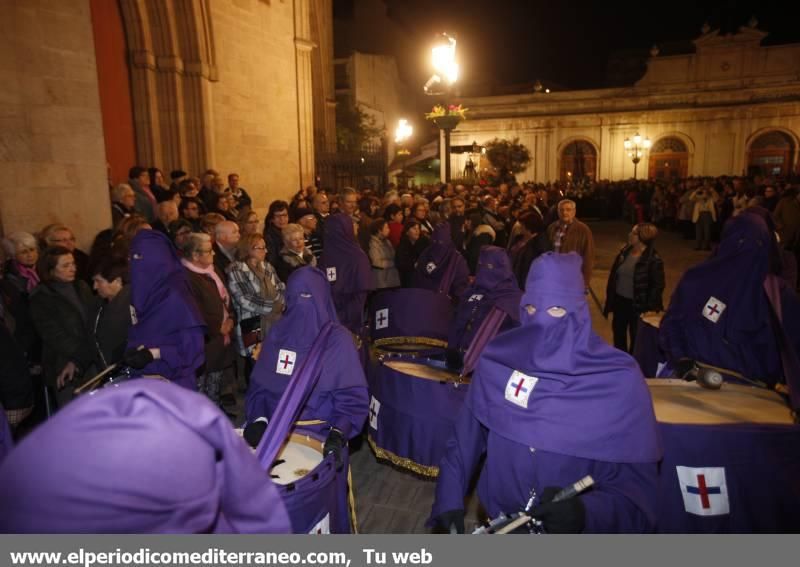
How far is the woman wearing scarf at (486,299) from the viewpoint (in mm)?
4906

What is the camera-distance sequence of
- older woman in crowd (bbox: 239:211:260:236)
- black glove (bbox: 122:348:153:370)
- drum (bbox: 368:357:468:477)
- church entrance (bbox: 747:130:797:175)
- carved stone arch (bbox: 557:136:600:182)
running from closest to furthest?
black glove (bbox: 122:348:153:370), drum (bbox: 368:357:468:477), older woman in crowd (bbox: 239:211:260:236), church entrance (bbox: 747:130:797:175), carved stone arch (bbox: 557:136:600:182)

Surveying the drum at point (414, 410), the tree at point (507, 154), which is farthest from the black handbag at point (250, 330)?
the tree at point (507, 154)

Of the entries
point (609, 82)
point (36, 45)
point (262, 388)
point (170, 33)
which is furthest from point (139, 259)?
point (609, 82)

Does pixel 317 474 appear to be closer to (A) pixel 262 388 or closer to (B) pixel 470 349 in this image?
(A) pixel 262 388

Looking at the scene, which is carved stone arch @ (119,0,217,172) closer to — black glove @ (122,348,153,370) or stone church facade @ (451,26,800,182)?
black glove @ (122,348,153,370)

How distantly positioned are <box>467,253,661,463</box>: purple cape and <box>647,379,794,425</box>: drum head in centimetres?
93

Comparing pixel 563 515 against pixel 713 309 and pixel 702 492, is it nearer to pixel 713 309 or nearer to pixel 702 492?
pixel 702 492

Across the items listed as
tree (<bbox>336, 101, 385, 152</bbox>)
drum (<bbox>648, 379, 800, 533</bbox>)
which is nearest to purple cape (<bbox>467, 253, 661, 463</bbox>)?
drum (<bbox>648, 379, 800, 533</bbox>)

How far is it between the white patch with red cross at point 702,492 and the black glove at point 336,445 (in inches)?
73.5

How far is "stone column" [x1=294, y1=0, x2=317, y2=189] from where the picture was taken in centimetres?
1478

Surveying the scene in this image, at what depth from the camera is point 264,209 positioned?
13.9 meters

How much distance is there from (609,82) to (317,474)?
7138cm

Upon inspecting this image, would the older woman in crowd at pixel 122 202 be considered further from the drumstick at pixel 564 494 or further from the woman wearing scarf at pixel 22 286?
the drumstick at pixel 564 494

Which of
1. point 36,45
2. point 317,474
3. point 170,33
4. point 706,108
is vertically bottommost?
point 317,474
